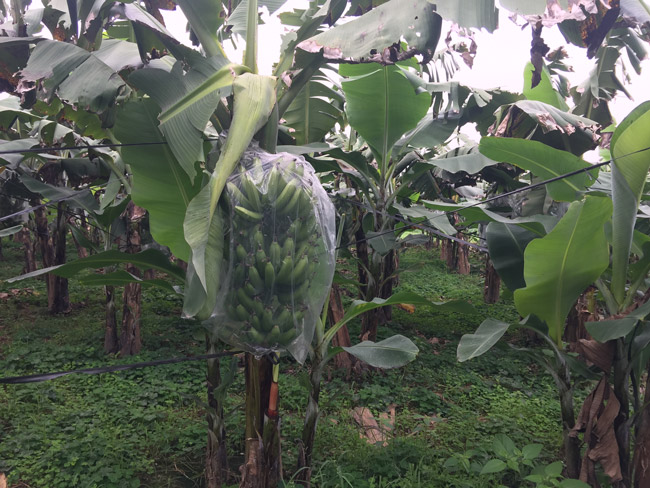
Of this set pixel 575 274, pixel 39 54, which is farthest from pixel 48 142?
pixel 575 274

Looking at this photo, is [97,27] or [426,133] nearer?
[97,27]

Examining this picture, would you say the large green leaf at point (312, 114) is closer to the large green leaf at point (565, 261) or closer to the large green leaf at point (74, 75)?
the large green leaf at point (74, 75)

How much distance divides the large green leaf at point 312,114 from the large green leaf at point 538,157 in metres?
1.13

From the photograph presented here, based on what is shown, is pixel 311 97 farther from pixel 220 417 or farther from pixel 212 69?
pixel 220 417

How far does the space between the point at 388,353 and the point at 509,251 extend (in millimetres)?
784

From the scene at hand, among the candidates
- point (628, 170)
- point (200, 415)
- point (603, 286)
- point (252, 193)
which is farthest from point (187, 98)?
point (200, 415)

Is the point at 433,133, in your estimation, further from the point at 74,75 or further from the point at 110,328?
the point at 110,328

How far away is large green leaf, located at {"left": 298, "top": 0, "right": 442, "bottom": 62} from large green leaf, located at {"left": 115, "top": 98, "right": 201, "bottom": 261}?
66 cm

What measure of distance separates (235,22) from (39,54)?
0.74 m

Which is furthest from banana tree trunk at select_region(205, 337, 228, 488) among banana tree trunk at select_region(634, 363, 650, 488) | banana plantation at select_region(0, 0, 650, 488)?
banana tree trunk at select_region(634, 363, 650, 488)

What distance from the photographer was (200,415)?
2.89 metres

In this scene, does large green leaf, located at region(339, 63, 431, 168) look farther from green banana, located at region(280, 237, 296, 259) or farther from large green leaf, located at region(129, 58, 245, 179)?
green banana, located at region(280, 237, 296, 259)

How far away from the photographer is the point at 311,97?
287 centimetres

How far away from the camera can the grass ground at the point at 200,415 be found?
7.19 ft
